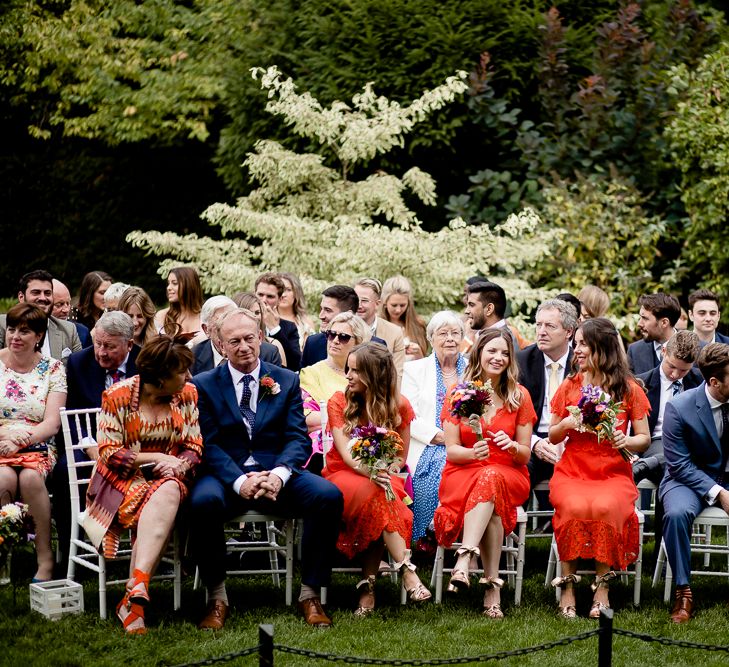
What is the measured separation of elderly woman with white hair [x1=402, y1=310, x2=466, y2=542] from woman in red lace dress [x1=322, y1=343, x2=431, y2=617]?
1.81 ft

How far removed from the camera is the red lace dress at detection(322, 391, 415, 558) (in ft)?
21.0

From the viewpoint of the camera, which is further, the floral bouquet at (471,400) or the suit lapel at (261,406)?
the suit lapel at (261,406)

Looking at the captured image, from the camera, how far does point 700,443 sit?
21.7 feet

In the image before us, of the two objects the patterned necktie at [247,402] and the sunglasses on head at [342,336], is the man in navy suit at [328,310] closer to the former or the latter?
the sunglasses on head at [342,336]

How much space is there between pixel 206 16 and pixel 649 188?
22.8ft

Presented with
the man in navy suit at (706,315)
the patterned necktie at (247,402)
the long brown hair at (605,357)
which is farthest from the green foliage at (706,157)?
the patterned necktie at (247,402)

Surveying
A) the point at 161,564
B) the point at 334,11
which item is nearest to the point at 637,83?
the point at 334,11

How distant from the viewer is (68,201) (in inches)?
626

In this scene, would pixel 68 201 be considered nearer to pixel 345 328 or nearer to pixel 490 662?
pixel 345 328

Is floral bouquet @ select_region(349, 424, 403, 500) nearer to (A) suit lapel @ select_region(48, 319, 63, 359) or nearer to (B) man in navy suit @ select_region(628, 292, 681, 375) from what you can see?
(B) man in navy suit @ select_region(628, 292, 681, 375)

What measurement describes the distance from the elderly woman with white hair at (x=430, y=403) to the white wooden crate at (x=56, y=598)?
2151 mm

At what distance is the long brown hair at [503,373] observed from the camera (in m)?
6.73

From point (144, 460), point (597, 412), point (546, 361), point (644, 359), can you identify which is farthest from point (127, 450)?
point (644, 359)

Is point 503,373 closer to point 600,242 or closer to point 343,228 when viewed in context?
point 343,228
